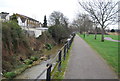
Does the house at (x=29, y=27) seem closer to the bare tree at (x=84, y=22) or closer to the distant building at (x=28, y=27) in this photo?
the distant building at (x=28, y=27)

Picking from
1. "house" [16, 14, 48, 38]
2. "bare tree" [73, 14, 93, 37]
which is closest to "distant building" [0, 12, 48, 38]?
"house" [16, 14, 48, 38]

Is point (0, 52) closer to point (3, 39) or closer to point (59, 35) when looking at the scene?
point (3, 39)

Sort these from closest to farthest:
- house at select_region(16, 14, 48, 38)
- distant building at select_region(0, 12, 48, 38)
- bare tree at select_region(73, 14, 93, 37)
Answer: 1. distant building at select_region(0, 12, 48, 38)
2. house at select_region(16, 14, 48, 38)
3. bare tree at select_region(73, 14, 93, 37)

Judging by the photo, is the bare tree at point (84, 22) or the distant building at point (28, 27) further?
the bare tree at point (84, 22)

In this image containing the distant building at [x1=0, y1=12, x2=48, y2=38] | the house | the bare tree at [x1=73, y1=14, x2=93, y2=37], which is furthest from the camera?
the bare tree at [x1=73, y1=14, x2=93, y2=37]

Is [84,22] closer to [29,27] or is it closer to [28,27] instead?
[29,27]

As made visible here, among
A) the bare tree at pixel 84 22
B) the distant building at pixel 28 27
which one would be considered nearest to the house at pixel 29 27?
the distant building at pixel 28 27

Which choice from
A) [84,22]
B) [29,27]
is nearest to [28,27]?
[29,27]

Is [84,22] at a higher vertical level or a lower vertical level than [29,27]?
higher

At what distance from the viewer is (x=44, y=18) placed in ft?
243

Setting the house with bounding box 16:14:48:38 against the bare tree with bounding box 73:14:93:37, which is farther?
the bare tree with bounding box 73:14:93:37

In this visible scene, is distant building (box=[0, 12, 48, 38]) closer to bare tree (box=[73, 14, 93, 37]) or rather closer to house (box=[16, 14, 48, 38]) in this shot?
house (box=[16, 14, 48, 38])

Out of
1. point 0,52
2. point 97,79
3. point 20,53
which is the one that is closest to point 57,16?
point 20,53

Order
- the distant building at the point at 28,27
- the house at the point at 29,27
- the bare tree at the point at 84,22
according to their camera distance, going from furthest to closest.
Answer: the bare tree at the point at 84,22 → the house at the point at 29,27 → the distant building at the point at 28,27
